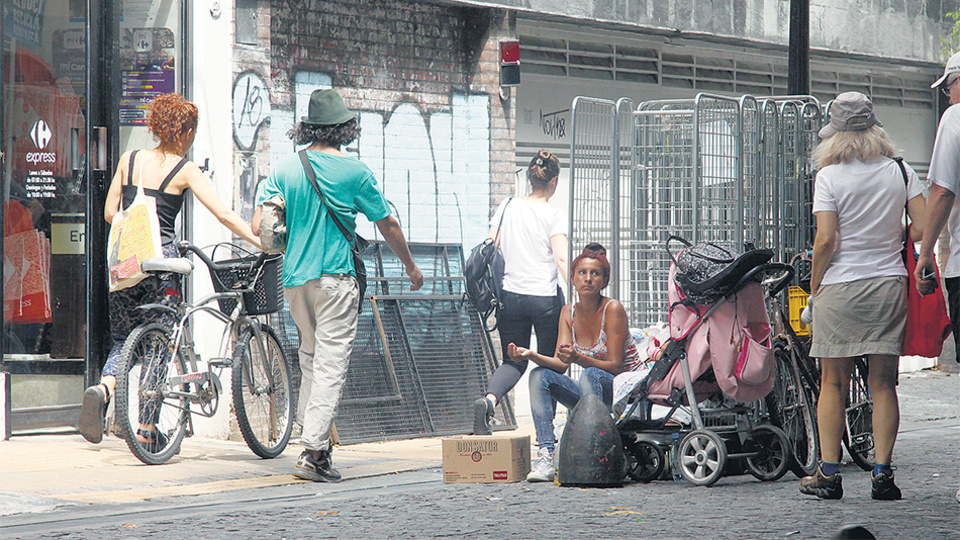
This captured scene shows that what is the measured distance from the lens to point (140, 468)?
709 centimetres

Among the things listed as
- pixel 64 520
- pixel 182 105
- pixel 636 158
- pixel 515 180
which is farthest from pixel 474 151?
pixel 64 520

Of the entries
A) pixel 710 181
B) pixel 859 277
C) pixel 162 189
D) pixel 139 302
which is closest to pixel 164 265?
pixel 139 302

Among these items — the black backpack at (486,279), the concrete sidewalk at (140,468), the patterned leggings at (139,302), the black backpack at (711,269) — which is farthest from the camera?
the black backpack at (486,279)

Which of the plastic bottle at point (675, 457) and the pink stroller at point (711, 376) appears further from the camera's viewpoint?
the plastic bottle at point (675, 457)

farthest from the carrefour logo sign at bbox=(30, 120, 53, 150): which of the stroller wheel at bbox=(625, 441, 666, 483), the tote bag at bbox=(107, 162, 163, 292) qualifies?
the stroller wheel at bbox=(625, 441, 666, 483)

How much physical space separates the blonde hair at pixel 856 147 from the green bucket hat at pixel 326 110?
2502mm

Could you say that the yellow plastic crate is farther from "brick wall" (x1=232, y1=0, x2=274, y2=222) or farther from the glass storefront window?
the glass storefront window

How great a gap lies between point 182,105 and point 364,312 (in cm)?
240

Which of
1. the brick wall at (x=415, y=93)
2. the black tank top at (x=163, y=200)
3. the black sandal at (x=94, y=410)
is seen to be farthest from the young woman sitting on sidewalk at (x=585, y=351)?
the brick wall at (x=415, y=93)

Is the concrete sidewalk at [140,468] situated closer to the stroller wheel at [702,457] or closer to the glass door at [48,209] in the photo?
the glass door at [48,209]

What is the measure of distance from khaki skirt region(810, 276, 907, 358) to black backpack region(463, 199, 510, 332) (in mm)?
2592

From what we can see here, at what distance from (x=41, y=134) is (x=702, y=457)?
503 centimetres

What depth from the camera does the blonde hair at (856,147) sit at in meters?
6.18

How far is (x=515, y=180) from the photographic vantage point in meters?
11.0
